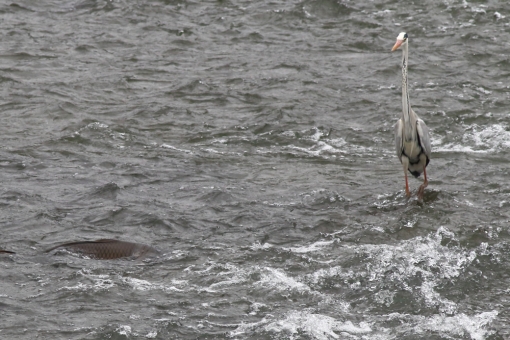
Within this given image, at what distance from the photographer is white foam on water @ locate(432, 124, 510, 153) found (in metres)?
11.4

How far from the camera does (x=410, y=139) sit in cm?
1032

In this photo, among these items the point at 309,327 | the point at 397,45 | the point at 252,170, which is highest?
the point at 397,45

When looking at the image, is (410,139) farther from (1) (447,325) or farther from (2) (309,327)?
(2) (309,327)

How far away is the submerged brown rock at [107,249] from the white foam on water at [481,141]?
4.90 meters

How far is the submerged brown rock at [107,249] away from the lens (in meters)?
8.12

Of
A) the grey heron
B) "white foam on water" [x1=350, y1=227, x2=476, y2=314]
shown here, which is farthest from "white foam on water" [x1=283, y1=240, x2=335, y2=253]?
the grey heron

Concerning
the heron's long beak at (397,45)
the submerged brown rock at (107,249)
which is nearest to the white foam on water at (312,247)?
the submerged brown rock at (107,249)

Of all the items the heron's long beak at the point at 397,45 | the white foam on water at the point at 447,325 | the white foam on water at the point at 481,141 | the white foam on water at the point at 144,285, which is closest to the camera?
the white foam on water at the point at 447,325

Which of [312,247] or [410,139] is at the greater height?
[410,139]

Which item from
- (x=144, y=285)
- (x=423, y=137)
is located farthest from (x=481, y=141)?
(x=144, y=285)

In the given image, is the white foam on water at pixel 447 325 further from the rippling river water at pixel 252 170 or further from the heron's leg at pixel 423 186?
the heron's leg at pixel 423 186

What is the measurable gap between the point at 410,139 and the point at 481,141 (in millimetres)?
1731

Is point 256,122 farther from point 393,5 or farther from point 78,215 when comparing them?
point 393,5

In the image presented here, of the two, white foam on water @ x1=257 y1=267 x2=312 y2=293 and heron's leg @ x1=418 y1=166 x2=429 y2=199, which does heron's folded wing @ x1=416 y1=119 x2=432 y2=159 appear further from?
white foam on water @ x1=257 y1=267 x2=312 y2=293
